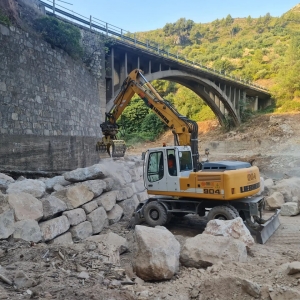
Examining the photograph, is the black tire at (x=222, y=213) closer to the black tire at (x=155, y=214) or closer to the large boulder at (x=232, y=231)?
the large boulder at (x=232, y=231)

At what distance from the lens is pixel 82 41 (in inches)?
607

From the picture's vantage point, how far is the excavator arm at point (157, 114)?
866 cm

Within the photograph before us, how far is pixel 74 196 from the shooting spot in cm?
716

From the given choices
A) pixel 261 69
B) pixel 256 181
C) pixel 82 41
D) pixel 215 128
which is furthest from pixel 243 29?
pixel 256 181

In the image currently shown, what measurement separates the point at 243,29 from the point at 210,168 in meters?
103

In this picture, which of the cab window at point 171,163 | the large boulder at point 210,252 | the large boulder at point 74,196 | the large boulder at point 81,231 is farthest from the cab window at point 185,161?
the large boulder at point 210,252

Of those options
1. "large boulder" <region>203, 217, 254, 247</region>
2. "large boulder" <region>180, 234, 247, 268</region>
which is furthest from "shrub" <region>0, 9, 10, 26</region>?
"large boulder" <region>180, 234, 247, 268</region>

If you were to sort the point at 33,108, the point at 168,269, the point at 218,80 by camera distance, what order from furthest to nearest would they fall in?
the point at 218,80
the point at 33,108
the point at 168,269

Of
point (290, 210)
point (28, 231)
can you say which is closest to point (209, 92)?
point (290, 210)

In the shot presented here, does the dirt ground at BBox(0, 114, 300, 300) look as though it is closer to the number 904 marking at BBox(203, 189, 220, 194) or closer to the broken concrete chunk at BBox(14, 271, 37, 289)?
the broken concrete chunk at BBox(14, 271, 37, 289)

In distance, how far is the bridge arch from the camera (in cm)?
2566

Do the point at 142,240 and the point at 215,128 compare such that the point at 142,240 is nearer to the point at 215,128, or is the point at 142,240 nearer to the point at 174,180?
the point at 174,180

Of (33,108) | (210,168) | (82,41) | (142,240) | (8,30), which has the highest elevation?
(82,41)

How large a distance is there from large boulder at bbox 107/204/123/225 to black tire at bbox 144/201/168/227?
0.78 meters
